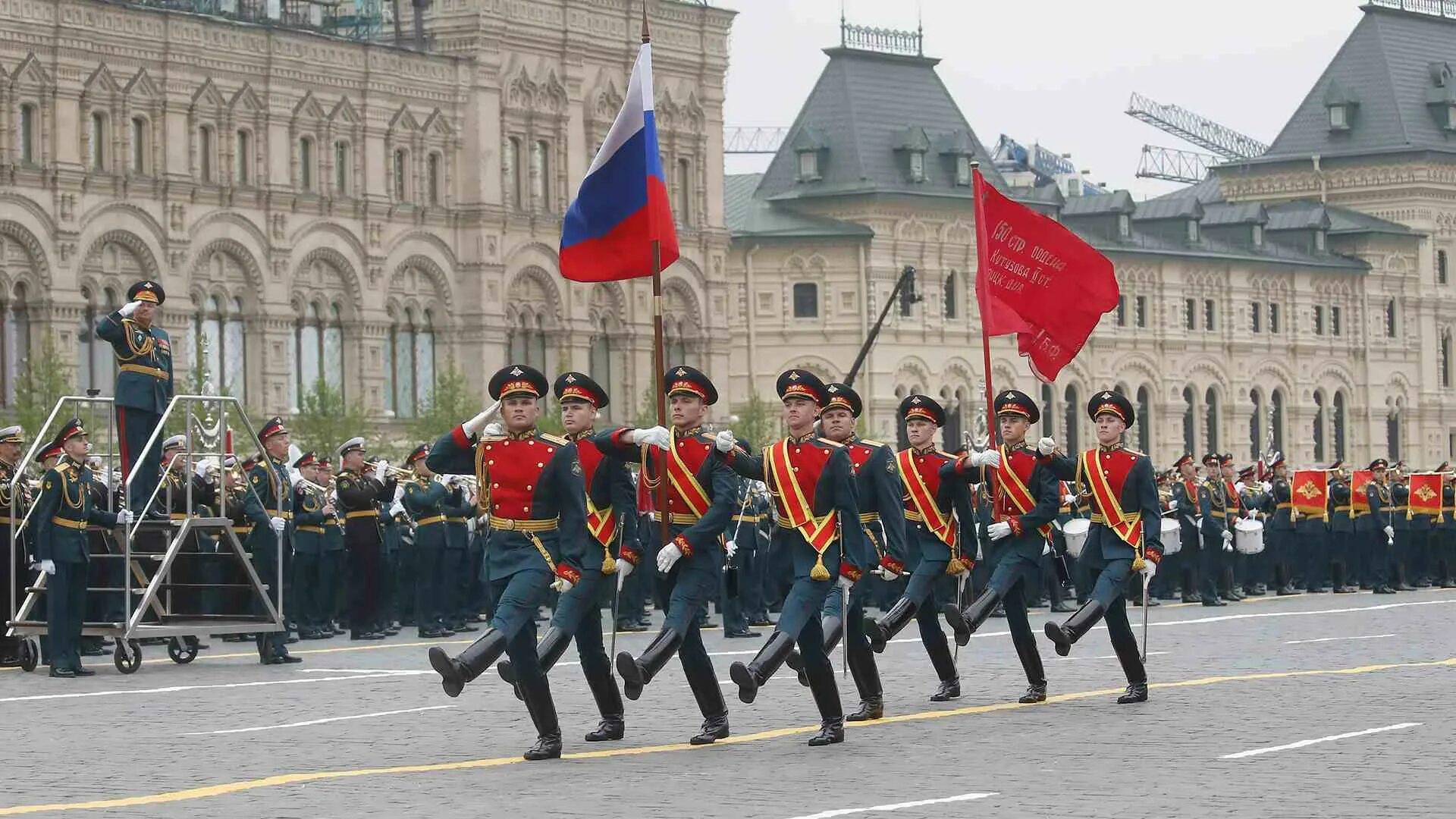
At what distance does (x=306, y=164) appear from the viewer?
53.8 metres

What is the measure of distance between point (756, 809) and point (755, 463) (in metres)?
3.03

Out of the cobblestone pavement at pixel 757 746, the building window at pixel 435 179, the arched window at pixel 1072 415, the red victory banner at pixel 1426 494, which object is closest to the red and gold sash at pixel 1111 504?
the cobblestone pavement at pixel 757 746

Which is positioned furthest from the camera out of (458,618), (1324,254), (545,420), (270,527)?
(1324,254)

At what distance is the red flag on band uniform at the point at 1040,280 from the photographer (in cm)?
2008

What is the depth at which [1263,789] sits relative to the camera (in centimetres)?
1241

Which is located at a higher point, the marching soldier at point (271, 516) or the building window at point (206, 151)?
the building window at point (206, 151)

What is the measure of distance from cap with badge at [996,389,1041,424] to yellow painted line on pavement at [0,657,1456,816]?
1.68 m

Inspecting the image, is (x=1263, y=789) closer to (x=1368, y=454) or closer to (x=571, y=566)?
(x=571, y=566)

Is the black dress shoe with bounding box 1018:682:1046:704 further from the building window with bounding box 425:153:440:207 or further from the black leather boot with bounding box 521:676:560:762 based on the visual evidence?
the building window with bounding box 425:153:440:207

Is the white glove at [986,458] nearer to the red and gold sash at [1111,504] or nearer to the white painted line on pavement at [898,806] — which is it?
the red and gold sash at [1111,504]

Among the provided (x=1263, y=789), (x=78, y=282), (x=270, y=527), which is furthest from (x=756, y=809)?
(x=78, y=282)

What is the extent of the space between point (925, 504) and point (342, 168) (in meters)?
39.0

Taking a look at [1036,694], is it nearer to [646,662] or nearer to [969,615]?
[969,615]

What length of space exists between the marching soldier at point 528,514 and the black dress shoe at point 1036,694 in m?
3.76
